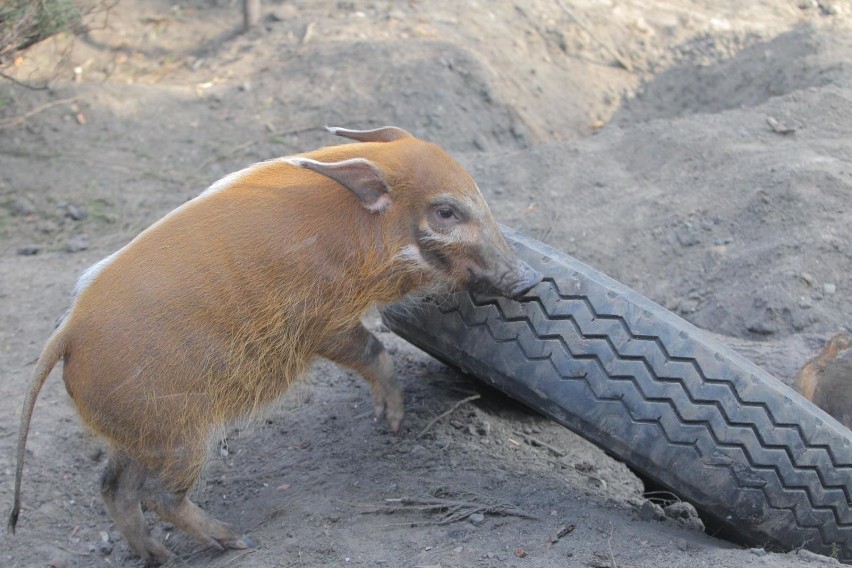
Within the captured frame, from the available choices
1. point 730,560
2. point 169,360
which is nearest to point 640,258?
point 730,560

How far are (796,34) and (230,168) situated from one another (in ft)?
18.1

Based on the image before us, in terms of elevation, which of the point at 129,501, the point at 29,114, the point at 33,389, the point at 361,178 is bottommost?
the point at 29,114

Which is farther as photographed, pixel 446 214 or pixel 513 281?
pixel 446 214

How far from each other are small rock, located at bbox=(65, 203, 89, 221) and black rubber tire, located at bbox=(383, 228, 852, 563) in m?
5.02

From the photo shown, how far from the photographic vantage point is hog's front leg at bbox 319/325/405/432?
4.31 m

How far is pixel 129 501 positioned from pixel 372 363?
50.5 inches

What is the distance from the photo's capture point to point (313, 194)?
4152mm

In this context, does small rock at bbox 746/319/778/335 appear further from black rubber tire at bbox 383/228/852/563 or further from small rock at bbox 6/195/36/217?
small rock at bbox 6/195/36/217

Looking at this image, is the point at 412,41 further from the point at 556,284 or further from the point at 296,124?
the point at 556,284

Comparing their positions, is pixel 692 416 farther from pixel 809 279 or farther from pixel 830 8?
pixel 830 8

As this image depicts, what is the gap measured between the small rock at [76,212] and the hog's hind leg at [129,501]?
395 centimetres

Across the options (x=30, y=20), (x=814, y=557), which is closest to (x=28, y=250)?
(x=30, y=20)

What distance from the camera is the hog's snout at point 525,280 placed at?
3928 millimetres

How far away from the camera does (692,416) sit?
11.7 feet
